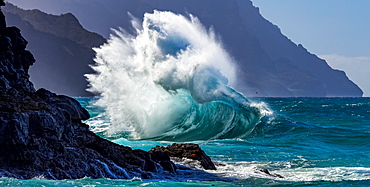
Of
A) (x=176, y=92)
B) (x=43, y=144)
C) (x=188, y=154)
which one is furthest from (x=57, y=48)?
(x=43, y=144)

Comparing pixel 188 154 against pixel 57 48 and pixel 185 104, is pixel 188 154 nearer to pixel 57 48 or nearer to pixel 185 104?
pixel 185 104

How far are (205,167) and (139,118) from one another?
46.9 feet

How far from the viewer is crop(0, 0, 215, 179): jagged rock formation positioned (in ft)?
26.9

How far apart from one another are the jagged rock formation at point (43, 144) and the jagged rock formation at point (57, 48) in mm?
126127

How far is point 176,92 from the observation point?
2598cm

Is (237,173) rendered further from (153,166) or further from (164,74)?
(164,74)

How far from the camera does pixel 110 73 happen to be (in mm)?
29297

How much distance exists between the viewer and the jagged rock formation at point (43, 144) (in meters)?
8.20

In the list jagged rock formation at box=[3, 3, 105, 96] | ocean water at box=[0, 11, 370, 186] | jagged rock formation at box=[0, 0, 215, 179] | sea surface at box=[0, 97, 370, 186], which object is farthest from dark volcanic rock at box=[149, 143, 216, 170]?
jagged rock formation at box=[3, 3, 105, 96]

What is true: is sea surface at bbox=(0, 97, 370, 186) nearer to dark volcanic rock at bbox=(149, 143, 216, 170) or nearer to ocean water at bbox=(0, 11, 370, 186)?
ocean water at bbox=(0, 11, 370, 186)

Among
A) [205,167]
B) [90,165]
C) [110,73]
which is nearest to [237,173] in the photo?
[205,167]

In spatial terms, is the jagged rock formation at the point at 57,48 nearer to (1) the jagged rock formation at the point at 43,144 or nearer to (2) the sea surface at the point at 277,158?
(2) the sea surface at the point at 277,158

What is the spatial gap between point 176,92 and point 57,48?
126036 millimetres

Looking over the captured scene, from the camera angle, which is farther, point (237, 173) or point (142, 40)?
point (142, 40)
